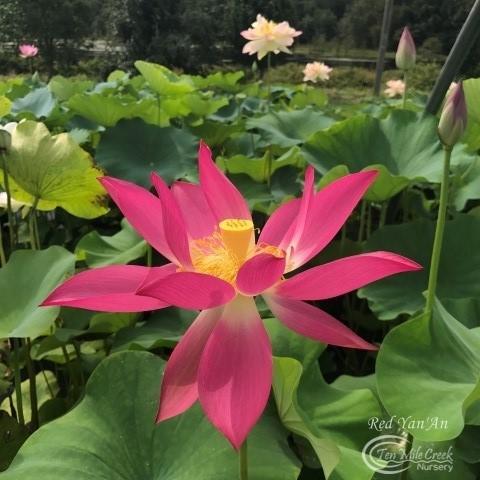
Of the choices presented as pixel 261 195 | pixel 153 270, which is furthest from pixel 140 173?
pixel 153 270

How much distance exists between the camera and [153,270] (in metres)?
0.43

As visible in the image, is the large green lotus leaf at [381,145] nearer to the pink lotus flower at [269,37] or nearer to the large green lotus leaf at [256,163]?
the large green lotus leaf at [256,163]

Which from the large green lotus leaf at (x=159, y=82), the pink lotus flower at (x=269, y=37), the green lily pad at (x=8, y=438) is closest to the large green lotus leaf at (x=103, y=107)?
the large green lotus leaf at (x=159, y=82)

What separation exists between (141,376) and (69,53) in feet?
54.1

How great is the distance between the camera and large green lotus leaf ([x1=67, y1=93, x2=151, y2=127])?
1.41 meters

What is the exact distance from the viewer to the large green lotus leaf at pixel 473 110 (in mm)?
980

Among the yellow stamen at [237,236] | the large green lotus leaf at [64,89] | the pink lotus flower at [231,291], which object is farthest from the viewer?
the large green lotus leaf at [64,89]

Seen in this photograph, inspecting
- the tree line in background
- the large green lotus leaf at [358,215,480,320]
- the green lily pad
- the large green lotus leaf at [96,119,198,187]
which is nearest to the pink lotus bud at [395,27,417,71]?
the large green lotus leaf at [358,215,480,320]

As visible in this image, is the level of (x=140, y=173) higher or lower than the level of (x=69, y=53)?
higher

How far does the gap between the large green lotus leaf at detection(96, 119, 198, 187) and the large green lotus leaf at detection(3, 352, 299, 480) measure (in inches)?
31.7

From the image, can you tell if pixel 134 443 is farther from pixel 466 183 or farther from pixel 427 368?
pixel 466 183

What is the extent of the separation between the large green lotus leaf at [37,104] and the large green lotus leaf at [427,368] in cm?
132

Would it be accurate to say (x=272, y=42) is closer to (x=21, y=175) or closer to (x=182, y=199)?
(x=21, y=175)

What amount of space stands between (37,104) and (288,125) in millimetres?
738
